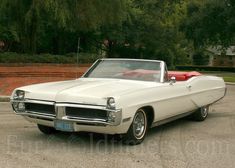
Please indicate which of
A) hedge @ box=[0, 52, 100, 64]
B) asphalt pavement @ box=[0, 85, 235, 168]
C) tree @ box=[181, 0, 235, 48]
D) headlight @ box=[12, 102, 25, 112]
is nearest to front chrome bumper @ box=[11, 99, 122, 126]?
headlight @ box=[12, 102, 25, 112]

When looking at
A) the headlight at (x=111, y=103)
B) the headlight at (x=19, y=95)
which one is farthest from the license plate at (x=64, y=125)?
the headlight at (x=19, y=95)

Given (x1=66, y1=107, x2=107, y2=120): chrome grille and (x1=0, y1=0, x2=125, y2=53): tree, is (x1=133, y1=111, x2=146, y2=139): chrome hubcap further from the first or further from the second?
(x1=0, y1=0, x2=125, y2=53): tree

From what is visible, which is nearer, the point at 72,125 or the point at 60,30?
the point at 72,125

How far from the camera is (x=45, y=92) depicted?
740cm

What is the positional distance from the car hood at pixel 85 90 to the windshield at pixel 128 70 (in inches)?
14.0

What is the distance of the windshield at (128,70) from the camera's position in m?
8.69

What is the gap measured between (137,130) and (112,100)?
985 mm

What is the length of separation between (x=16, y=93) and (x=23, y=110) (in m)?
0.35

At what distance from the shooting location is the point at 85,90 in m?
7.34

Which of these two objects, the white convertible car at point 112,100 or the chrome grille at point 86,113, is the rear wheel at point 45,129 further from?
the chrome grille at point 86,113

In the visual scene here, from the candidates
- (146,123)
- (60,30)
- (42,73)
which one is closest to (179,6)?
(60,30)

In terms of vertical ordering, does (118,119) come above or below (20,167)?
above

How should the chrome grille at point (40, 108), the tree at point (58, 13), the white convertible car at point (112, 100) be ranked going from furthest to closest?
the tree at point (58, 13) < the chrome grille at point (40, 108) < the white convertible car at point (112, 100)

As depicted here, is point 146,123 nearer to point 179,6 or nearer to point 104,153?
point 104,153
